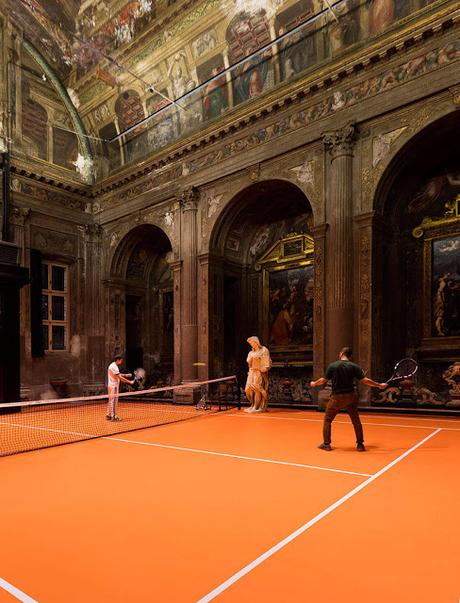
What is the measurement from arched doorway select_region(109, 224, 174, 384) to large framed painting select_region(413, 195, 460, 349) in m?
10.3

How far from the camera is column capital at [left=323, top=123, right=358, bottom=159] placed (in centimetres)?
1109

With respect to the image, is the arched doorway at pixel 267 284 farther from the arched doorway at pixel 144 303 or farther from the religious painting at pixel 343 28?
the religious painting at pixel 343 28

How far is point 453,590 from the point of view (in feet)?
8.43

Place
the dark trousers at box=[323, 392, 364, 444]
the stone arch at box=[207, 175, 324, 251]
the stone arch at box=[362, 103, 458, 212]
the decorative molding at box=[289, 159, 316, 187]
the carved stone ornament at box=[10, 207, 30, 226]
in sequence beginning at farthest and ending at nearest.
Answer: the carved stone ornament at box=[10, 207, 30, 226], the stone arch at box=[207, 175, 324, 251], the decorative molding at box=[289, 159, 316, 187], the stone arch at box=[362, 103, 458, 212], the dark trousers at box=[323, 392, 364, 444]

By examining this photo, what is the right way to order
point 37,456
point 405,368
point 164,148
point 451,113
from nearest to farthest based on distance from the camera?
point 37,456 < point 405,368 < point 451,113 < point 164,148

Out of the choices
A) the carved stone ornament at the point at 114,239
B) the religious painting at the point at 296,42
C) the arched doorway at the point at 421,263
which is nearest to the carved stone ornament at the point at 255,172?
the religious painting at the point at 296,42

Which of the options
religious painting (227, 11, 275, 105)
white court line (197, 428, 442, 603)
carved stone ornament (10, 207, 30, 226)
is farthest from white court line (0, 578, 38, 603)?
carved stone ornament (10, 207, 30, 226)

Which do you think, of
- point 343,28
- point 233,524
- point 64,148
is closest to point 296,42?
point 343,28

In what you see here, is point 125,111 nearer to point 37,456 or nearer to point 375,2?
point 375,2

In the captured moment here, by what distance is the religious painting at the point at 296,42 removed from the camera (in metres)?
11.6

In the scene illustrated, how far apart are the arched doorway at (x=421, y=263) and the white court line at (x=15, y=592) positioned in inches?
373

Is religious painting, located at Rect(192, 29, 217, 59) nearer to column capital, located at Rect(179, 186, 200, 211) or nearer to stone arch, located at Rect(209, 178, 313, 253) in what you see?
column capital, located at Rect(179, 186, 200, 211)

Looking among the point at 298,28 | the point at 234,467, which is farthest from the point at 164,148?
the point at 234,467

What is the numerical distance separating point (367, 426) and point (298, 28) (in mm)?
10565
